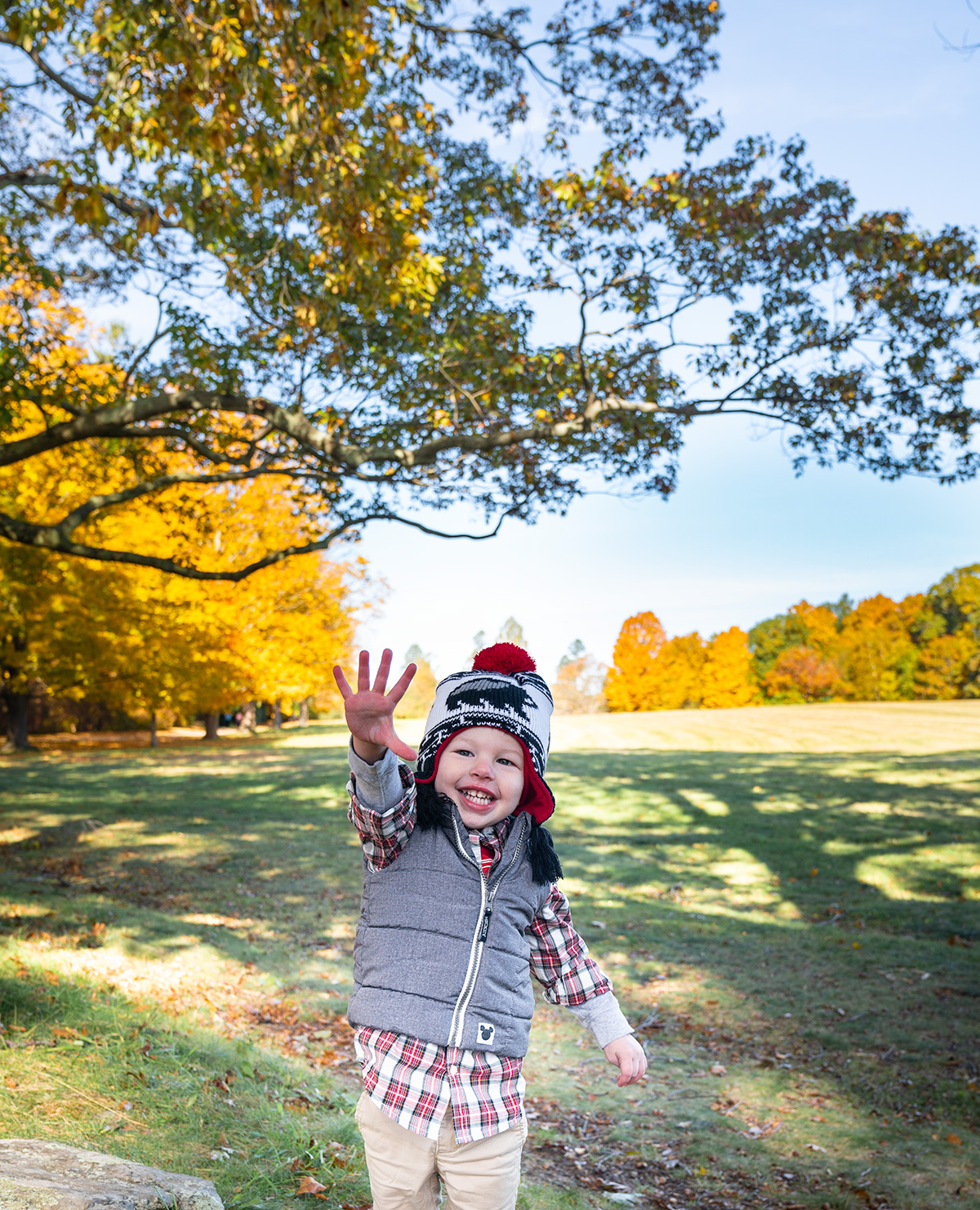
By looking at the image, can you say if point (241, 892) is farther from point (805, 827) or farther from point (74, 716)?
point (74, 716)

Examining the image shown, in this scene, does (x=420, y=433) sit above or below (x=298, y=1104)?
above

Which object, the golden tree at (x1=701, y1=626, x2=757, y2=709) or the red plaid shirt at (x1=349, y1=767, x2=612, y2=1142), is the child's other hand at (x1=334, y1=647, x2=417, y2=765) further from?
the golden tree at (x1=701, y1=626, x2=757, y2=709)

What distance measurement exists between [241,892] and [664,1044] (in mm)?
4570

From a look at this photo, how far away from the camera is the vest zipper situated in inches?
88.3

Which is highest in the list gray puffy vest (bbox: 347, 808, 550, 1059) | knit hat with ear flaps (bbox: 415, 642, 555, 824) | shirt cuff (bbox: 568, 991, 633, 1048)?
knit hat with ear flaps (bbox: 415, 642, 555, 824)

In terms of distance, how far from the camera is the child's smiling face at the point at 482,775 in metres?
2.41

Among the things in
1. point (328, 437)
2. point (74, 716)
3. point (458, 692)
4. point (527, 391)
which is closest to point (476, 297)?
point (527, 391)

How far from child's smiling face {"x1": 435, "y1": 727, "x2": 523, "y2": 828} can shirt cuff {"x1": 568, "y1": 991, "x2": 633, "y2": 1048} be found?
2.04 ft

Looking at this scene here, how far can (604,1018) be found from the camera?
2.54m

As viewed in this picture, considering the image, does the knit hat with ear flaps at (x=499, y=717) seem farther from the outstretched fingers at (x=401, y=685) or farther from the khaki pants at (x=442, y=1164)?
the khaki pants at (x=442, y=1164)

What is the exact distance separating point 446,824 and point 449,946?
32 cm

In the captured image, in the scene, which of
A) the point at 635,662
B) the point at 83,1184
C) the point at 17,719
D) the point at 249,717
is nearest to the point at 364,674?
the point at 83,1184

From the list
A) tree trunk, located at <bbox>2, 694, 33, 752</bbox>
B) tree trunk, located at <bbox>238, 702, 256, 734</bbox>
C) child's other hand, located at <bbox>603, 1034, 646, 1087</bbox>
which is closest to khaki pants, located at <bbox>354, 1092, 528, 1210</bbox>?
child's other hand, located at <bbox>603, 1034, 646, 1087</bbox>

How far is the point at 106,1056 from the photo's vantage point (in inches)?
151
